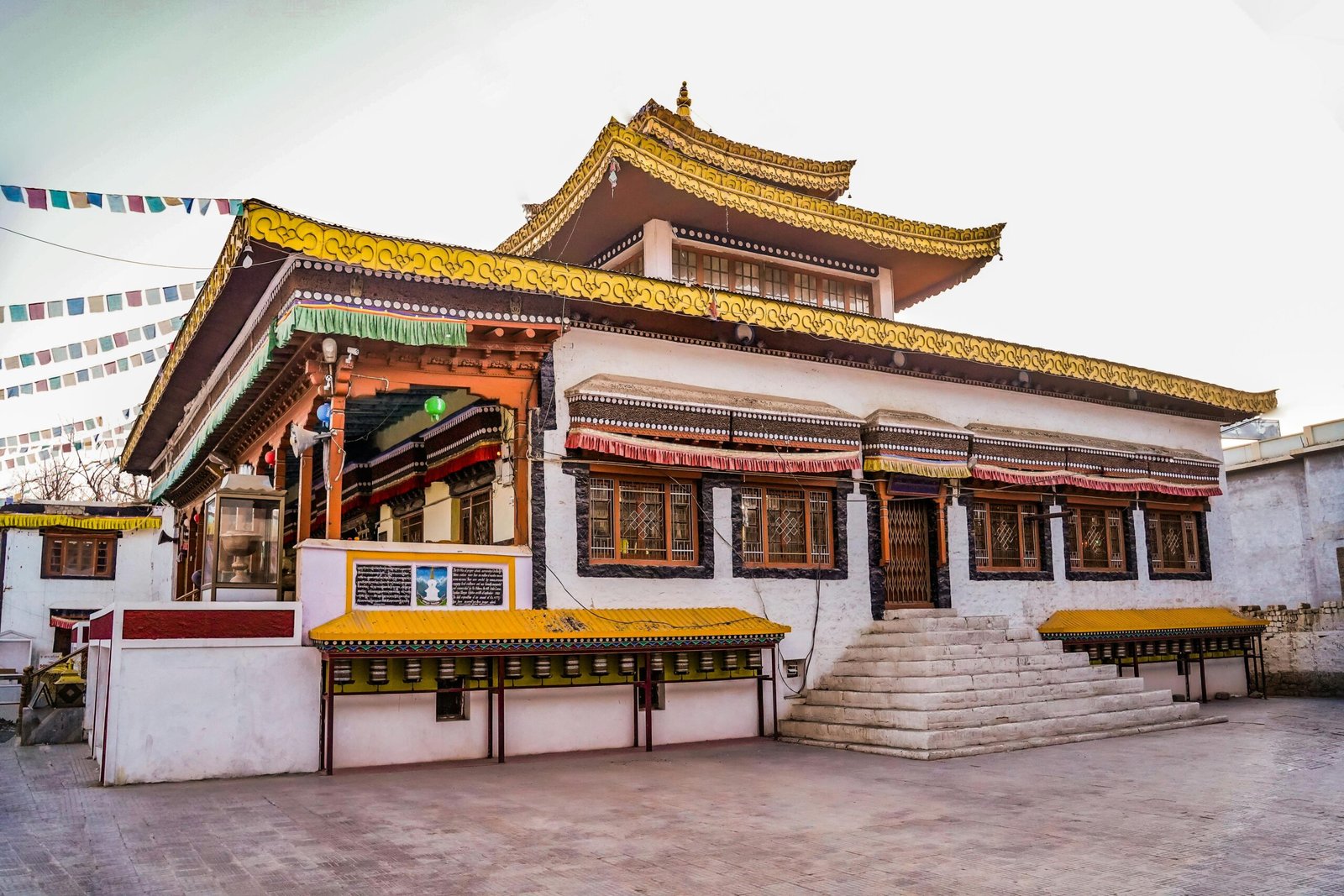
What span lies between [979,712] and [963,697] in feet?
1.00

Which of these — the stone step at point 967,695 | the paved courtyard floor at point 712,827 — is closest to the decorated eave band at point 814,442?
the stone step at point 967,695

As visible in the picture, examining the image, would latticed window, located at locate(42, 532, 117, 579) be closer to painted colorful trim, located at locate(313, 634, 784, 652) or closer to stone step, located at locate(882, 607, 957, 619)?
painted colorful trim, located at locate(313, 634, 784, 652)

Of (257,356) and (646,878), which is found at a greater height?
(257,356)

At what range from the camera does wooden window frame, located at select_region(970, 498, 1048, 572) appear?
687 inches

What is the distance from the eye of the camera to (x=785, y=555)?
1530cm

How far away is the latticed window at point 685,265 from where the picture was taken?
1679cm

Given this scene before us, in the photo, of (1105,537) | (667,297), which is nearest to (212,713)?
(667,297)

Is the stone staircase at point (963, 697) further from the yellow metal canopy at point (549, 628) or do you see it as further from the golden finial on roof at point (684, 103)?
the golden finial on roof at point (684, 103)

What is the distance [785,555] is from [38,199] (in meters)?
10.5

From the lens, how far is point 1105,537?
19281mm

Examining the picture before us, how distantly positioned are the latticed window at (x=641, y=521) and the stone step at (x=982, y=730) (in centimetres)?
289

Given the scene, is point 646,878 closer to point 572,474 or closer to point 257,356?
point 572,474

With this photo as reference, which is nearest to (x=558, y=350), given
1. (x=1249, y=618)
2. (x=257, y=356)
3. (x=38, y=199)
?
(x=257, y=356)

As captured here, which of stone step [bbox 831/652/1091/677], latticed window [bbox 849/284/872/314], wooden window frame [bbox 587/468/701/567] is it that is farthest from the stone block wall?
wooden window frame [bbox 587/468/701/567]
